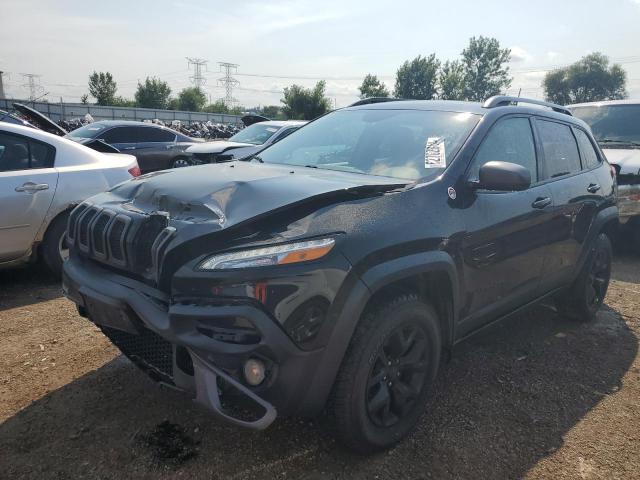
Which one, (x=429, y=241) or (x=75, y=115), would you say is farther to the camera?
(x=75, y=115)

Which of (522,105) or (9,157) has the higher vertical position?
(522,105)

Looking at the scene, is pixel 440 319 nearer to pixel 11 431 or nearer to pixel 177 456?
pixel 177 456

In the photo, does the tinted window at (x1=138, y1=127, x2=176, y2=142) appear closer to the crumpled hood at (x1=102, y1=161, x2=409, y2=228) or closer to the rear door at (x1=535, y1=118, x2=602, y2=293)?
the crumpled hood at (x1=102, y1=161, x2=409, y2=228)

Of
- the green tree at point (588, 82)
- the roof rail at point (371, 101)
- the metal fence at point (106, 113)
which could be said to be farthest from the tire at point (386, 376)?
the green tree at point (588, 82)

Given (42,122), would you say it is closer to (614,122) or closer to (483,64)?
(614,122)

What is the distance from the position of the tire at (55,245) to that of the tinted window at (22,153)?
0.52 meters

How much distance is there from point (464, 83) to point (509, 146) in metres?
81.0

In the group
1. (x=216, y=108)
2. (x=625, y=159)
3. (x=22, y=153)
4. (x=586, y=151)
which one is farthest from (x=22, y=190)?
(x=216, y=108)

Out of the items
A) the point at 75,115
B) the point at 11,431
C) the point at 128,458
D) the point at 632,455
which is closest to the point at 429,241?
the point at 632,455

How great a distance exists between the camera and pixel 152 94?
228ft

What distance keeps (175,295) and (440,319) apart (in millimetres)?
1455

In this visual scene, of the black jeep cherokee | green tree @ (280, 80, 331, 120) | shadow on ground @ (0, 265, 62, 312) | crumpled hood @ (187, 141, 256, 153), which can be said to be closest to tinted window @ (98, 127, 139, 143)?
crumpled hood @ (187, 141, 256, 153)

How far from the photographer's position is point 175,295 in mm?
2143

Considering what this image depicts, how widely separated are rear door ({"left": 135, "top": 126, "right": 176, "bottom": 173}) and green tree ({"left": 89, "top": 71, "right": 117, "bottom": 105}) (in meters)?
62.6
